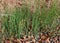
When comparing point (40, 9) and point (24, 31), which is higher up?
point (40, 9)

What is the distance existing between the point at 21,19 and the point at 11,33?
290 mm

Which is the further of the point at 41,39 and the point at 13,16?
the point at 41,39

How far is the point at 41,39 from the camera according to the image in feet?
10.5

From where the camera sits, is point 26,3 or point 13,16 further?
point 26,3

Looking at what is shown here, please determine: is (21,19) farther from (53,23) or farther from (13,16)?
(53,23)

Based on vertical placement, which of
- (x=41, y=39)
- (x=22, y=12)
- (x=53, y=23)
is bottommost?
(x=41, y=39)

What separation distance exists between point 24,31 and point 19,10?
378 millimetres

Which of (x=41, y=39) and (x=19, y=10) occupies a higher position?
(x=19, y=10)

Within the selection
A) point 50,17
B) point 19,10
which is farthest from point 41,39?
point 19,10

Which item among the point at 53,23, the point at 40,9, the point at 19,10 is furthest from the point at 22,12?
the point at 53,23

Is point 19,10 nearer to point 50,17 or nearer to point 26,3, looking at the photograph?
point 26,3

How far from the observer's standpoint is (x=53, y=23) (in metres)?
3.16

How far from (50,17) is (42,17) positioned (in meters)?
0.14

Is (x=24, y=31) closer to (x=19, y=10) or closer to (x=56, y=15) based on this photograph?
(x=19, y=10)
